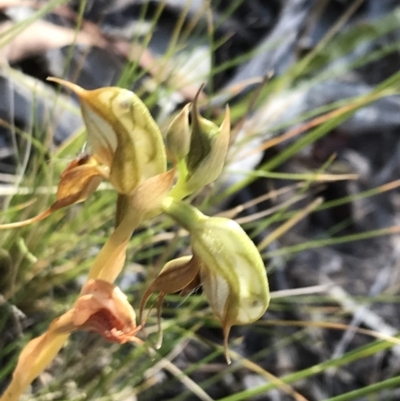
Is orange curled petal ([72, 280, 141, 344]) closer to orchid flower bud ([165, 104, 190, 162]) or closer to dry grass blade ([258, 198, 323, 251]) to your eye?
orchid flower bud ([165, 104, 190, 162])

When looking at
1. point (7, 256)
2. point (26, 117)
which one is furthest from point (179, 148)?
point (26, 117)

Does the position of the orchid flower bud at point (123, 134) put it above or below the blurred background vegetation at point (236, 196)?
above

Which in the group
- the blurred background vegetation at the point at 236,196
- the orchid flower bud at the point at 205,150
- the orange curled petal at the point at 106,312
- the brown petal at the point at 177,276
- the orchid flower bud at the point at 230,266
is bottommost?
the blurred background vegetation at the point at 236,196

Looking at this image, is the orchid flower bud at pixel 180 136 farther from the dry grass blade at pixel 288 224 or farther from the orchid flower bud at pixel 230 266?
the dry grass blade at pixel 288 224

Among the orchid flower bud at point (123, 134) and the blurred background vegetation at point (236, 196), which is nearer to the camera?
the orchid flower bud at point (123, 134)

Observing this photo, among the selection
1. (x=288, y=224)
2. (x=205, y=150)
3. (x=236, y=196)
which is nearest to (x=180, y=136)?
(x=205, y=150)

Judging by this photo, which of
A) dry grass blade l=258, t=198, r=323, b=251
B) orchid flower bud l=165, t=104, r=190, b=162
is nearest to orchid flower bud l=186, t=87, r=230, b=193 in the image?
orchid flower bud l=165, t=104, r=190, b=162

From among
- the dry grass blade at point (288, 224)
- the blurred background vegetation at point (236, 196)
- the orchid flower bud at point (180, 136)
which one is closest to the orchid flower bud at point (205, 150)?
the orchid flower bud at point (180, 136)

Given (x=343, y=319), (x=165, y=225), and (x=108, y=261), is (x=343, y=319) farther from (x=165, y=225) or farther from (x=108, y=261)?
A: (x=108, y=261)
